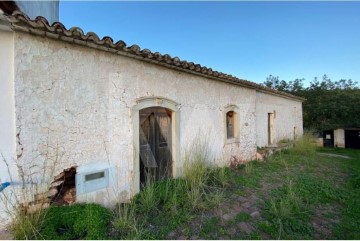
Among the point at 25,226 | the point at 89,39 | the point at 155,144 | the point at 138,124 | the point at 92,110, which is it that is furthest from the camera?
the point at 155,144

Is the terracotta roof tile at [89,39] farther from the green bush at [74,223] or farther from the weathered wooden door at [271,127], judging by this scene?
the weathered wooden door at [271,127]

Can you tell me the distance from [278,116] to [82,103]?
1130 cm

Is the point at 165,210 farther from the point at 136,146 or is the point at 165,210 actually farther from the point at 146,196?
the point at 136,146

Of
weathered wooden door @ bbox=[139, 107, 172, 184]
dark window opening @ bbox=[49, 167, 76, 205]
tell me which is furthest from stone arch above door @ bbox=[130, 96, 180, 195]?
dark window opening @ bbox=[49, 167, 76, 205]

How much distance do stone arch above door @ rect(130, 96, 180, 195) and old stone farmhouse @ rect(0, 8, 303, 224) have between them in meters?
0.02

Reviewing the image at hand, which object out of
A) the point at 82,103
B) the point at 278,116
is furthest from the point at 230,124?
the point at 278,116

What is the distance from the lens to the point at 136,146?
4699mm

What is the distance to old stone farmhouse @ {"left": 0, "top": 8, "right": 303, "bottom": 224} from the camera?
10.5 feet

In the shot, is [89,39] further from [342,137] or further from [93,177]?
[342,137]

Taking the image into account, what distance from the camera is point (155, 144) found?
18.2ft

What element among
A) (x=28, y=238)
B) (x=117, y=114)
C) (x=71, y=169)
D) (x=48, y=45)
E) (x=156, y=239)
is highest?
(x=48, y=45)

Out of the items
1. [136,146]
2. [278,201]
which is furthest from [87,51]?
[278,201]

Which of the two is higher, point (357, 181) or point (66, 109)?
point (66, 109)

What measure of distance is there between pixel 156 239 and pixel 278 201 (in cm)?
291
